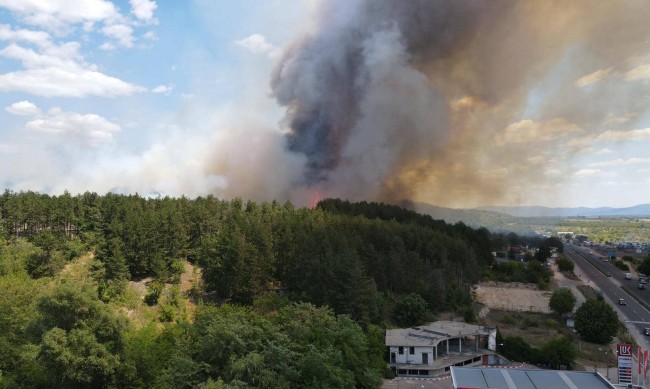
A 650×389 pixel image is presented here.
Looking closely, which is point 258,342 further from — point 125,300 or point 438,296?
point 438,296

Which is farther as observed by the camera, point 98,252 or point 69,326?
point 98,252

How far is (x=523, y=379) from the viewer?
24219 mm

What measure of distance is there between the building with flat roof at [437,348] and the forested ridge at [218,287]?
1.61 metres

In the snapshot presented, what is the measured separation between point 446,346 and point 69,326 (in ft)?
85.1

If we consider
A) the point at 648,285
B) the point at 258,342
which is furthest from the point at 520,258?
the point at 258,342

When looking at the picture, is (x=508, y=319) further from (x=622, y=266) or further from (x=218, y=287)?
(x=622, y=266)

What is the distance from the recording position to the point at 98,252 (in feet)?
153

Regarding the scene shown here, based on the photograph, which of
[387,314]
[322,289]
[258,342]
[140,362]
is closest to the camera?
[258,342]

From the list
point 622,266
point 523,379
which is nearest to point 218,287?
point 523,379

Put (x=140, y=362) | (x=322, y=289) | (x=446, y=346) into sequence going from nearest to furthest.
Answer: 1. (x=140, y=362)
2. (x=446, y=346)
3. (x=322, y=289)

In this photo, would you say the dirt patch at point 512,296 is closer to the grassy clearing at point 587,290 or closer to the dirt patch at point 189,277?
the grassy clearing at point 587,290

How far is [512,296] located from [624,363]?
35.7m

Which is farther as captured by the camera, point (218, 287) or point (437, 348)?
point (218, 287)

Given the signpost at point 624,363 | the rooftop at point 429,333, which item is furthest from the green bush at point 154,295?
the signpost at point 624,363
